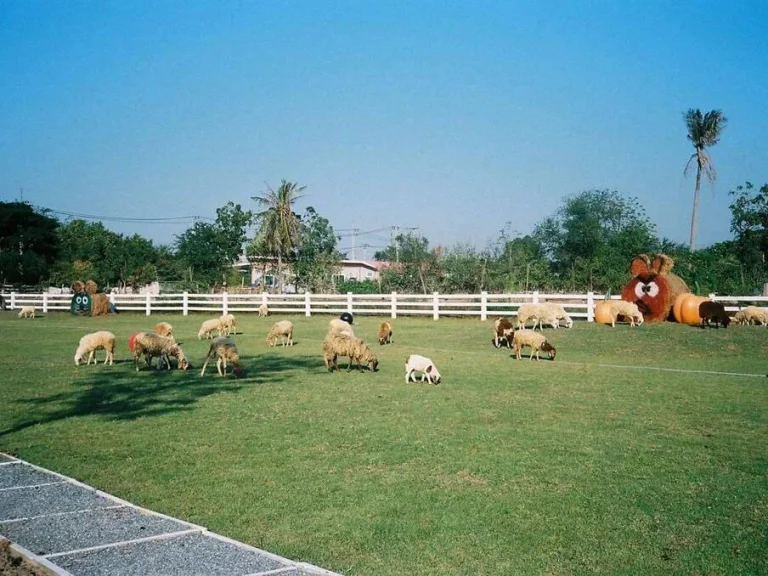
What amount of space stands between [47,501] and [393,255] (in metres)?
52.4

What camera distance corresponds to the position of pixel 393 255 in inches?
2312

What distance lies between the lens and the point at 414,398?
12688 millimetres

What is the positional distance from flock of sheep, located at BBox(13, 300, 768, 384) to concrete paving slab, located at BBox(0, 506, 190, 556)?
9000mm

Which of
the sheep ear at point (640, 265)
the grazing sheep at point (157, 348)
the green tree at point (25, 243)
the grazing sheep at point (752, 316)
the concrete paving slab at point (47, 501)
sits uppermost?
the green tree at point (25, 243)

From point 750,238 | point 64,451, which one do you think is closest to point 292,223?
point 750,238

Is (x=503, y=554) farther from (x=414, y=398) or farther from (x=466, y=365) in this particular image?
(x=466, y=365)

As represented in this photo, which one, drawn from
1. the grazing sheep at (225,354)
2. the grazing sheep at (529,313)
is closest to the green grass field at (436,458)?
the grazing sheep at (225,354)

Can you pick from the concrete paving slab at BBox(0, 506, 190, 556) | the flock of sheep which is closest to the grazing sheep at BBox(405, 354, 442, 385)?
the flock of sheep

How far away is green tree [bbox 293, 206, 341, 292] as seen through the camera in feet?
175

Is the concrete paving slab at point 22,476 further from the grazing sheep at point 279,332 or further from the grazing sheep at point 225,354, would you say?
the grazing sheep at point 279,332

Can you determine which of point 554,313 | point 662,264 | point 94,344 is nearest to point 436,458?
point 94,344

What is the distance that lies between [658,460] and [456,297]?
26.5m

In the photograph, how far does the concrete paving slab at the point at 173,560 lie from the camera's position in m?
5.02

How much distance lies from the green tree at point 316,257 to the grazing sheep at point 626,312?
92.2ft
